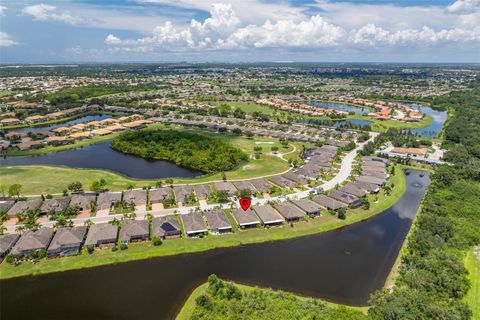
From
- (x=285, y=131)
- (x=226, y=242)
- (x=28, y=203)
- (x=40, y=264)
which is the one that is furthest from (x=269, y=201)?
(x=285, y=131)

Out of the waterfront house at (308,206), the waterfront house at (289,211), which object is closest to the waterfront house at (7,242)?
the waterfront house at (289,211)

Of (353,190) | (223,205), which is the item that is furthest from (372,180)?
(223,205)

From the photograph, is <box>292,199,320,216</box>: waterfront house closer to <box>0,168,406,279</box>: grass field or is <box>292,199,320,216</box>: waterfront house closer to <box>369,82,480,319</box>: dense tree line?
<box>0,168,406,279</box>: grass field

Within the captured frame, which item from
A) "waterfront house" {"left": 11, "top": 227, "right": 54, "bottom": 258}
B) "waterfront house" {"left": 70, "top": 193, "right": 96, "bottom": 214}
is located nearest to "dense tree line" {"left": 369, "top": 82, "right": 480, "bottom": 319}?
"waterfront house" {"left": 11, "top": 227, "right": 54, "bottom": 258}

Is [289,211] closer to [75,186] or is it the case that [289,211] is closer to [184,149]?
[184,149]

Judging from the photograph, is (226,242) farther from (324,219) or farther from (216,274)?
(324,219)

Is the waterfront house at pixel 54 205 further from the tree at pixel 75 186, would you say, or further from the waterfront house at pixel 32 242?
the waterfront house at pixel 32 242
